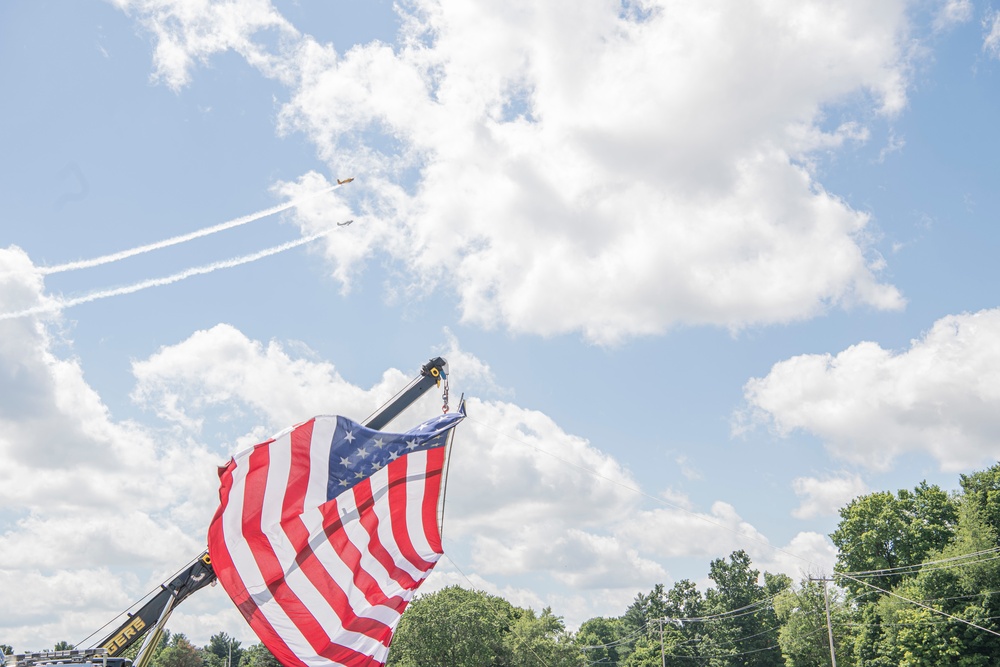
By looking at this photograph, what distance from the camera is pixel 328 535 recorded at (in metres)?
19.8

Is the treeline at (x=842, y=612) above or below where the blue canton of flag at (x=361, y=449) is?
above

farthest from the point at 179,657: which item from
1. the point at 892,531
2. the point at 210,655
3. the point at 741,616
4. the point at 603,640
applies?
the point at 892,531

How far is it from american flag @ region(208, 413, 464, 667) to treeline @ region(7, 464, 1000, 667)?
33302 mm

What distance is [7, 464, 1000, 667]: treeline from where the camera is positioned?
58000 millimetres

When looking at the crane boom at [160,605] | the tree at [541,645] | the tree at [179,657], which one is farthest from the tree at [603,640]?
the crane boom at [160,605]

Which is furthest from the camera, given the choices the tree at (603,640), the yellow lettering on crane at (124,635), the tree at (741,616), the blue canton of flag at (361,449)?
the tree at (603,640)

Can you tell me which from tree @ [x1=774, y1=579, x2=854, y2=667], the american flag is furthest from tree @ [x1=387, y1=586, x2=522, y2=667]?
the american flag

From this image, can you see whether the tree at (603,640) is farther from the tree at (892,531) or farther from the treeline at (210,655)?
the tree at (892,531)

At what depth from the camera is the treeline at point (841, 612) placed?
58.0m

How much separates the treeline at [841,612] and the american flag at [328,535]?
3330 centimetres

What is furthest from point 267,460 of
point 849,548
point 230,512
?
point 849,548

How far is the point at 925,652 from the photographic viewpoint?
58.6 m

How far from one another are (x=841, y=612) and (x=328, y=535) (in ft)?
243

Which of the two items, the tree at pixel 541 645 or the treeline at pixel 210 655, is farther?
the treeline at pixel 210 655
